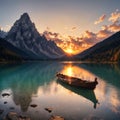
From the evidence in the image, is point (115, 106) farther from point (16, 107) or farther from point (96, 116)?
point (16, 107)

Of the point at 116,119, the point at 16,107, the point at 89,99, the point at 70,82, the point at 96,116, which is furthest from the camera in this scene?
the point at 70,82

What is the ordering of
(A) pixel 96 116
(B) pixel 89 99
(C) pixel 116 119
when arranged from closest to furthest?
(C) pixel 116 119 < (A) pixel 96 116 < (B) pixel 89 99

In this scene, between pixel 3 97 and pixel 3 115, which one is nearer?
pixel 3 115

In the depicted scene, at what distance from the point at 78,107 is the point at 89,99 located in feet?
28.9

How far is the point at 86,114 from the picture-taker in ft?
113

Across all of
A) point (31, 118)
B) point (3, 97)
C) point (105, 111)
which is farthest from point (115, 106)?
point (3, 97)

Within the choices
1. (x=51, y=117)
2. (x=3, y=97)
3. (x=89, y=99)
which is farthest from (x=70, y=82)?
(x=51, y=117)

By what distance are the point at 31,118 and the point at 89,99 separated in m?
19.7

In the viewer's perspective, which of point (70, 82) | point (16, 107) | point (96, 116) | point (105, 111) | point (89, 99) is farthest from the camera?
point (70, 82)

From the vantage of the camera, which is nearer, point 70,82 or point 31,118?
point 31,118

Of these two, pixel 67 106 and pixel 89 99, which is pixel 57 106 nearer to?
pixel 67 106

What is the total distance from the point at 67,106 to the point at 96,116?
26.9 ft

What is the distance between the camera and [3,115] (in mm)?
32656

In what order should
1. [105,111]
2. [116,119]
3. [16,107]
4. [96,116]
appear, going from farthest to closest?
[16,107]
[105,111]
[96,116]
[116,119]
